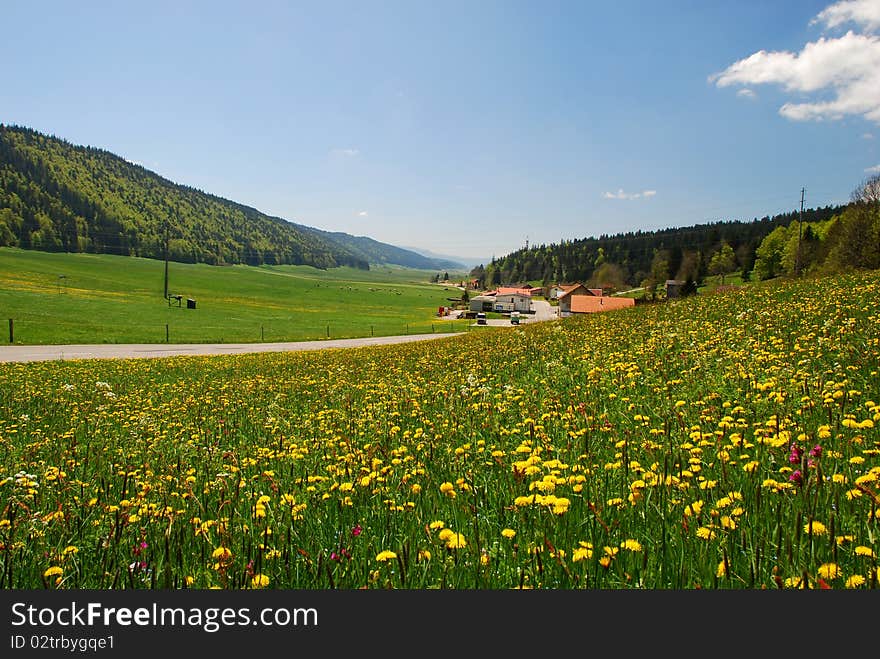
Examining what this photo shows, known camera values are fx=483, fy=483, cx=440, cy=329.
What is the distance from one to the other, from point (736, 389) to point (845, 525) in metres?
3.62

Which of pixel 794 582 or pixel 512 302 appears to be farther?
pixel 512 302

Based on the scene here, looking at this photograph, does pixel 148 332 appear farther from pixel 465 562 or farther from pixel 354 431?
pixel 465 562

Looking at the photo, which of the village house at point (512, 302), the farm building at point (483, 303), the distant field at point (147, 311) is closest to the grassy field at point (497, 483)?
the distant field at point (147, 311)

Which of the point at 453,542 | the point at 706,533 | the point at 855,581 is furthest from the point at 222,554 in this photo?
the point at 855,581

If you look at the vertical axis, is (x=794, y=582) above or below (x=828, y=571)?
below

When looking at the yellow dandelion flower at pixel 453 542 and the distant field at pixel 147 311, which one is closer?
the yellow dandelion flower at pixel 453 542

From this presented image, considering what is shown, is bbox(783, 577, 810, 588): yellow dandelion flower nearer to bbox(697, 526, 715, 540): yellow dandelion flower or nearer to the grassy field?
the grassy field

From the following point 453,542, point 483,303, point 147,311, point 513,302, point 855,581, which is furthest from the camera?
point 513,302

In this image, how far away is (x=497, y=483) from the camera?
13.2 ft

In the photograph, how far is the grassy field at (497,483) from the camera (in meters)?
2.62

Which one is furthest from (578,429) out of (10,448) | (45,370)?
(45,370)

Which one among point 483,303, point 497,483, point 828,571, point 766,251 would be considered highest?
point 766,251

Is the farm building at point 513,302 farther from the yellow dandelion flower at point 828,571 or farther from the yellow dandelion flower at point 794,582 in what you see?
the yellow dandelion flower at point 828,571

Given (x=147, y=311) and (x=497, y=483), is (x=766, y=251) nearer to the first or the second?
(x=147, y=311)
